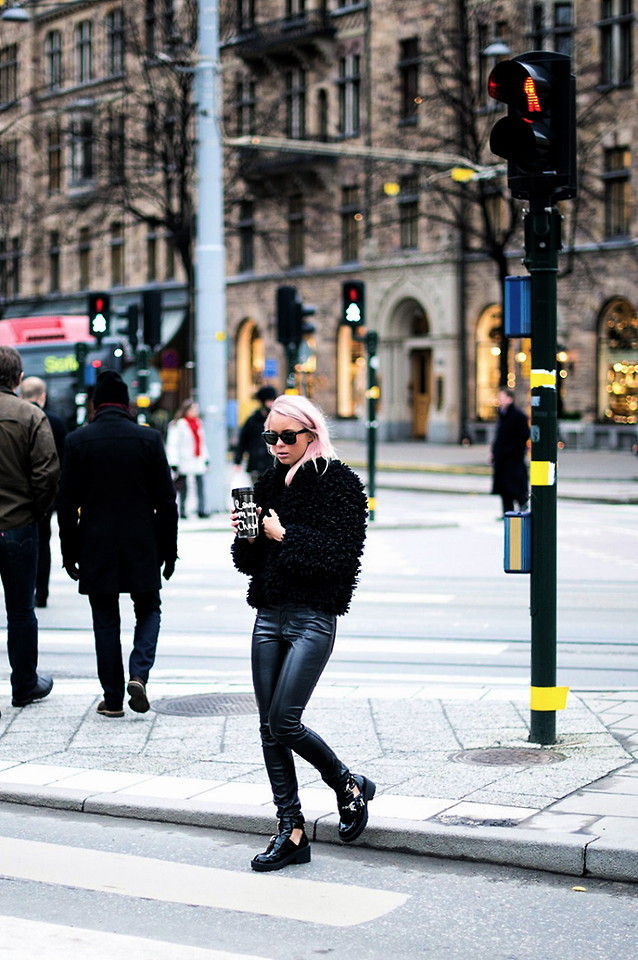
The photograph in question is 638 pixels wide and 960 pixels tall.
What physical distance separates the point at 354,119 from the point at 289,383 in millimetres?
25418

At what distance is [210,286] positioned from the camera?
73.4 feet

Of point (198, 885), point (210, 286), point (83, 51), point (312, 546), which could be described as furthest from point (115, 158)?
point (198, 885)

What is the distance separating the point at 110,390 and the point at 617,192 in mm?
32431

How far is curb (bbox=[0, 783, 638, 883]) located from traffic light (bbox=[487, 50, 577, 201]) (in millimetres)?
2844

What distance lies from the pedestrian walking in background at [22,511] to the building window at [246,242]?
41.8m

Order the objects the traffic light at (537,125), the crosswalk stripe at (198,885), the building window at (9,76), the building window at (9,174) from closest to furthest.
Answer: the crosswalk stripe at (198,885) < the traffic light at (537,125) < the building window at (9,174) < the building window at (9,76)

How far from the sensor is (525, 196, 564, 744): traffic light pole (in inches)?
284

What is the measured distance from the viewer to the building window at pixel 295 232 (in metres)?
48.3

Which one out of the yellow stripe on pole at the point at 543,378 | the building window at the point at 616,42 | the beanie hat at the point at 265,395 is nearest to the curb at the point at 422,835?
the yellow stripe on pole at the point at 543,378

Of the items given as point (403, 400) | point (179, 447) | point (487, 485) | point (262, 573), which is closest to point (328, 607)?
point (262, 573)

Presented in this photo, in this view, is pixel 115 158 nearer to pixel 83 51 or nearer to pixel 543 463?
pixel 83 51

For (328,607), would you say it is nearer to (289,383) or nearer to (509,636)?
(509,636)

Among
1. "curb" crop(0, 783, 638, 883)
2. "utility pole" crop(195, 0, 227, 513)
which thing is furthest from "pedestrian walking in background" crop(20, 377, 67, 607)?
"utility pole" crop(195, 0, 227, 513)

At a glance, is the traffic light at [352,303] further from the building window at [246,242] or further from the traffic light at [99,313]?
the building window at [246,242]
